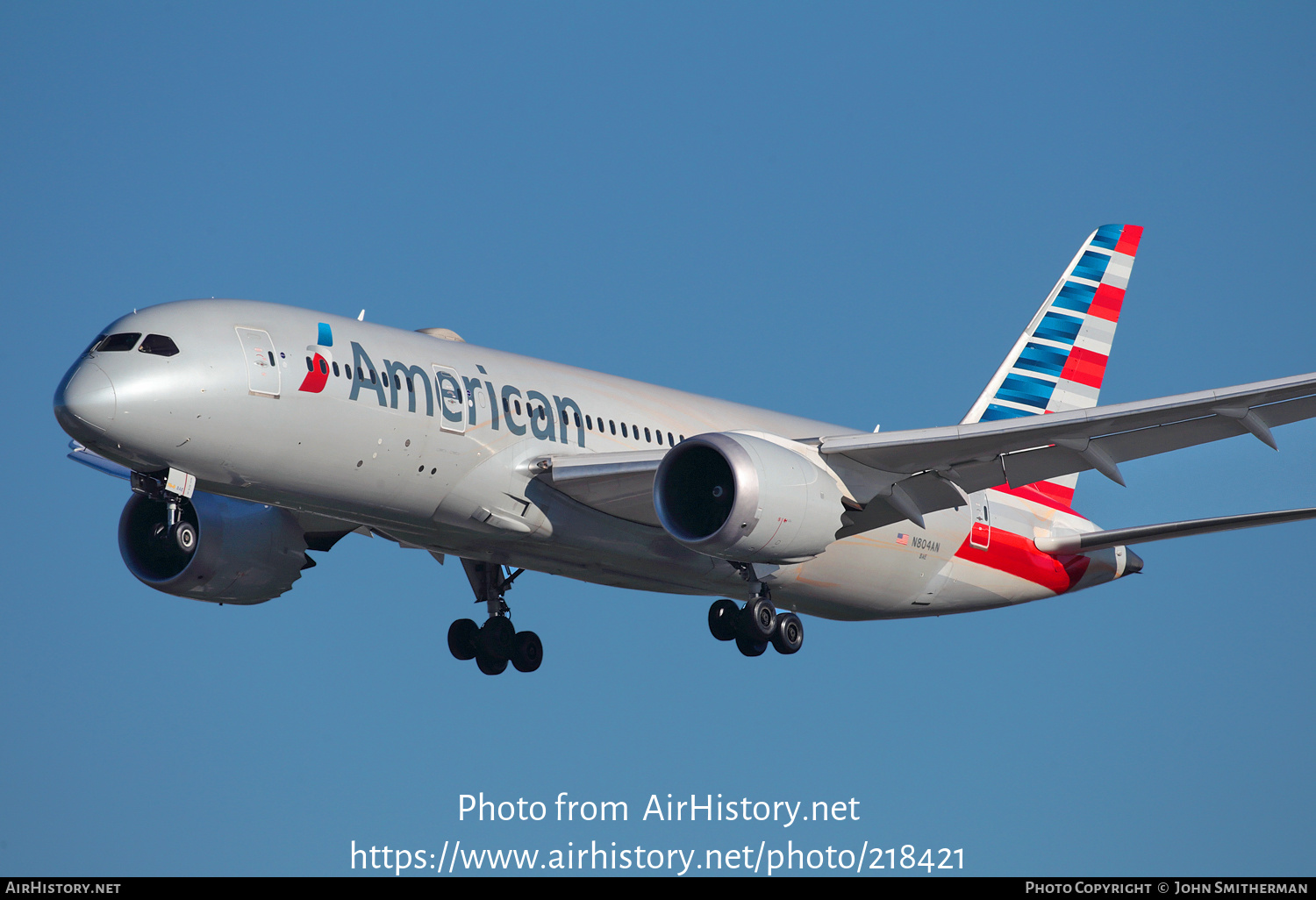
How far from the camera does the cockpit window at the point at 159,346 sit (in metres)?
23.0

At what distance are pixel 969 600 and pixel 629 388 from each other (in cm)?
941

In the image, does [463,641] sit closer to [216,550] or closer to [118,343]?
[216,550]

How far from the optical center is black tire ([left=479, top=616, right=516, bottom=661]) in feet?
104

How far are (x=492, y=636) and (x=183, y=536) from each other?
9.03 meters

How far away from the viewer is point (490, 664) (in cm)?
3200

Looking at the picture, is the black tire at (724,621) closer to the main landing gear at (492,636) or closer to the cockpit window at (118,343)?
the main landing gear at (492,636)

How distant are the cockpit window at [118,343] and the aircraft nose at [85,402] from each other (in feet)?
1.85

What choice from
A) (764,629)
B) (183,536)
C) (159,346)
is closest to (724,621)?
(764,629)

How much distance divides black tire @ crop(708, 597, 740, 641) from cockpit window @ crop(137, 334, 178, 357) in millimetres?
12331

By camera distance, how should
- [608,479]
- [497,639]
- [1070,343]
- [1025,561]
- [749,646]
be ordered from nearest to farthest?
[608,479] < [749,646] < [497,639] < [1025,561] < [1070,343]

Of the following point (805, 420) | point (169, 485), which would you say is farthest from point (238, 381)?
point (805, 420)

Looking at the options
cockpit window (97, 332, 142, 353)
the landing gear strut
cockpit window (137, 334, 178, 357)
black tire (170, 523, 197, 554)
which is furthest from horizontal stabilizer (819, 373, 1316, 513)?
cockpit window (97, 332, 142, 353)

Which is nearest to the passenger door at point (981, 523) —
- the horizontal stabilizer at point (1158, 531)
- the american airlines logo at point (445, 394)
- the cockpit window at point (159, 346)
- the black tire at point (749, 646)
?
the horizontal stabilizer at point (1158, 531)

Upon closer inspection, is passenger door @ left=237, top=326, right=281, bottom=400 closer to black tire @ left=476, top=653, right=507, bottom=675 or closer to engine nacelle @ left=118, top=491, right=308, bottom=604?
engine nacelle @ left=118, top=491, right=308, bottom=604
